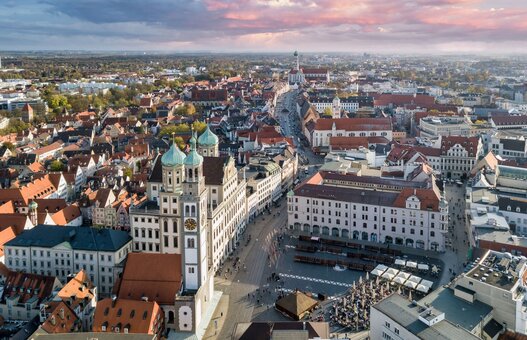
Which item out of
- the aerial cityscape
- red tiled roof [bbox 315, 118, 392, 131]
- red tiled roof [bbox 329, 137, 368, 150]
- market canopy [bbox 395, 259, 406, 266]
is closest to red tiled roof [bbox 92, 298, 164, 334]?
the aerial cityscape

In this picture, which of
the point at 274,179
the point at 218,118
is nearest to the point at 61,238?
the point at 274,179

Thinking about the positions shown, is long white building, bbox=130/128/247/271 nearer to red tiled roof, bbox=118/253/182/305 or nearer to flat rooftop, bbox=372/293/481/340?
red tiled roof, bbox=118/253/182/305

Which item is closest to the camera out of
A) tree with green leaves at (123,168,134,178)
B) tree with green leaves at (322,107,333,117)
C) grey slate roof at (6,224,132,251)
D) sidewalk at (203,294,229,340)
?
sidewalk at (203,294,229,340)

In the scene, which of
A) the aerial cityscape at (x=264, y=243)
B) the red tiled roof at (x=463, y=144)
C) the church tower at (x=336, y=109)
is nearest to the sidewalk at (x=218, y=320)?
the aerial cityscape at (x=264, y=243)

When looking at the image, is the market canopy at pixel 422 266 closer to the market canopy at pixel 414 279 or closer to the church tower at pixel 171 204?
the market canopy at pixel 414 279

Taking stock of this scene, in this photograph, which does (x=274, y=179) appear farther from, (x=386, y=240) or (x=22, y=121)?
(x=22, y=121)
